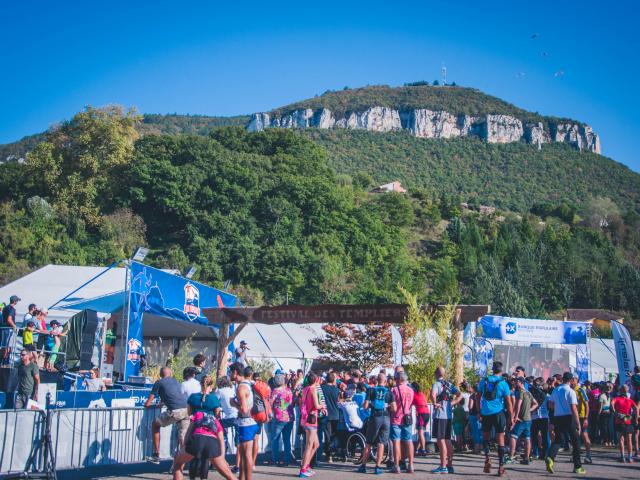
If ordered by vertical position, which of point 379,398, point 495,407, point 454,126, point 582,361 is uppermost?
point 454,126

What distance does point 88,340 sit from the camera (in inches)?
602

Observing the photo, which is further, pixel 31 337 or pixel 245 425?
pixel 31 337

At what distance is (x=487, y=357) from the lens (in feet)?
73.9

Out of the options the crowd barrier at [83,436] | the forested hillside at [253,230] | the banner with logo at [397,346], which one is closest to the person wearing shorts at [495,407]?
the crowd barrier at [83,436]

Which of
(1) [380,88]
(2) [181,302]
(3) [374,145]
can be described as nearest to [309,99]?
(1) [380,88]

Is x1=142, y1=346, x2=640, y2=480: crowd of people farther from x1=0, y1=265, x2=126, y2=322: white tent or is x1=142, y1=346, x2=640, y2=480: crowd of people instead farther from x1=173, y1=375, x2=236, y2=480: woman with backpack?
x1=0, y1=265, x2=126, y2=322: white tent

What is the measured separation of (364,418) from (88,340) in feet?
20.9

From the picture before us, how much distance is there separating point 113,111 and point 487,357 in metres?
43.9

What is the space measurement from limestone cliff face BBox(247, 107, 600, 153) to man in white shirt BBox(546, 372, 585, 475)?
147066 mm

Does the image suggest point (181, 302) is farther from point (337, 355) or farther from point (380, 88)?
point (380, 88)

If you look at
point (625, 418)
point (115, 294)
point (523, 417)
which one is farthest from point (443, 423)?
point (115, 294)

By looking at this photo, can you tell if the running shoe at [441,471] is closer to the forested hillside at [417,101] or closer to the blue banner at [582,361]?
the blue banner at [582,361]

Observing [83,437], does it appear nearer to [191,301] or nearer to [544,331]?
[191,301]

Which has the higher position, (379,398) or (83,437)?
(379,398)
